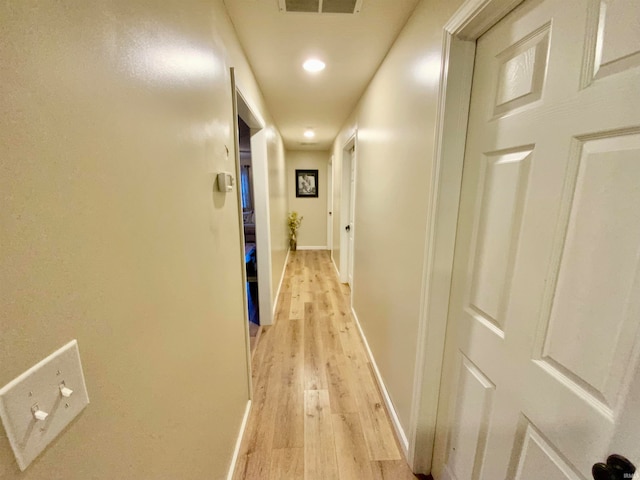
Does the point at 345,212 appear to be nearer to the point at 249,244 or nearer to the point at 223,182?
the point at 249,244

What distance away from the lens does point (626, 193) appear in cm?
52

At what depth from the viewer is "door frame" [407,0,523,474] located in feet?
2.93

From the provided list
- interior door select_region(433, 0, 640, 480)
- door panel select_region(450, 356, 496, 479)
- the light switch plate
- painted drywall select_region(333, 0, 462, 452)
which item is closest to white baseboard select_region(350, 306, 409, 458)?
painted drywall select_region(333, 0, 462, 452)

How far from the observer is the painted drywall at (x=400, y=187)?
45.3 inches

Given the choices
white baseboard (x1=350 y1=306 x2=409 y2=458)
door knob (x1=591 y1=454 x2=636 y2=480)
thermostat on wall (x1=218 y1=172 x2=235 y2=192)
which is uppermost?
thermostat on wall (x1=218 y1=172 x2=235 y2=192)

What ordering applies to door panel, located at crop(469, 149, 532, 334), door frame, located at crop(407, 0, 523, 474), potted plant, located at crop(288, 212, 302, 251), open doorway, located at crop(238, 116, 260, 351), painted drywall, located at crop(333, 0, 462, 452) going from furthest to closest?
potted plant, located at crop(288, 212, 302, 251), open doorway, located at crop(238, 116, 260, 351), painted drywall, located at crop(333, 0, 462, 452), door frame, located at crop(407, 0, 523, 474), door panel, located at crop(469, 149, 532, 334)

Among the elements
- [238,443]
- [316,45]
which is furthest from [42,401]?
[316,45]

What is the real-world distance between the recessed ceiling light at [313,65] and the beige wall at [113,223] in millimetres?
917

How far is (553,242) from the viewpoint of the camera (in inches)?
25.9

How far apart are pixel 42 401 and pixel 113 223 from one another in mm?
311

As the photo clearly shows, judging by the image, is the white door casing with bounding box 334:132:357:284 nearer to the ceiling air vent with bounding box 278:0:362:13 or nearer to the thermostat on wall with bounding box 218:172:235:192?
the ceiling air vent with bounding box 278:0:362:13

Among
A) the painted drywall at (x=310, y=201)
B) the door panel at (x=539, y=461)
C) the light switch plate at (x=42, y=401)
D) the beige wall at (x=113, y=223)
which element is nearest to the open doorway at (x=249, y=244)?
the beige wall at (x=113, y=223)

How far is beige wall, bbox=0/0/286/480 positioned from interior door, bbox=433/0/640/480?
3.42ft

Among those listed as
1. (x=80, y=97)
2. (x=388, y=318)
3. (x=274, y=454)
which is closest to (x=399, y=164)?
(x=388, y=318)
